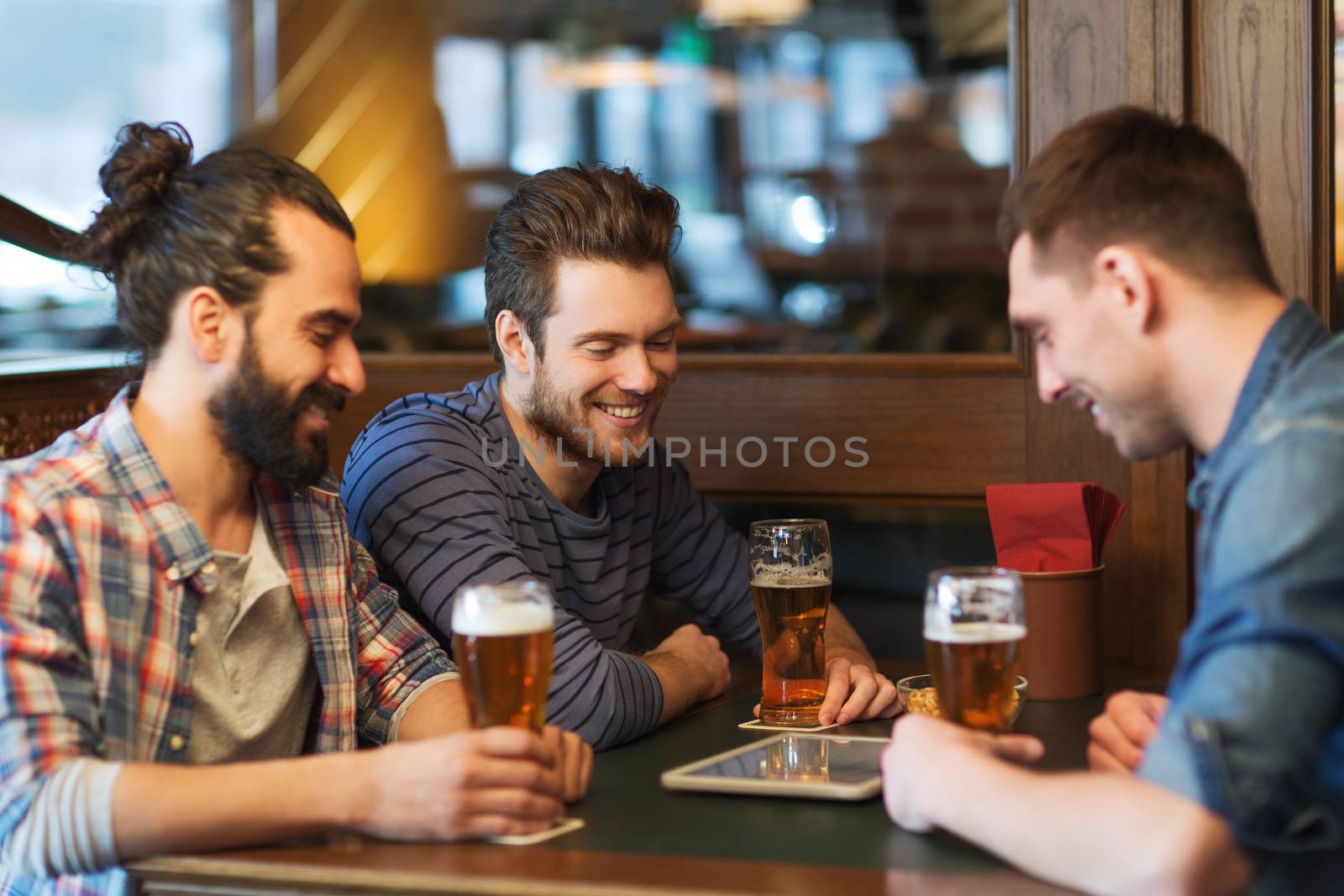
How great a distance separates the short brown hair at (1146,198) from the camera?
121 cm

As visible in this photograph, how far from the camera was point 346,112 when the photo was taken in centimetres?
A: 458

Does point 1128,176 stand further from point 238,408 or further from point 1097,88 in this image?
point 1097,88

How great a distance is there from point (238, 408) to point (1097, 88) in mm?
1391

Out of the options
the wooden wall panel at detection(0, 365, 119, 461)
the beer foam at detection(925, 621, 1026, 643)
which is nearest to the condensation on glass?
the wooden wall panel at detection(0, 365, 119, 461)

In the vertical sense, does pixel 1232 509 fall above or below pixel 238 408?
below

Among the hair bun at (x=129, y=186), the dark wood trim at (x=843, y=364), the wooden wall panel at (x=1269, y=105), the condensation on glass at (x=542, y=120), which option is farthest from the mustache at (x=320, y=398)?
the condensation on glass at (x=542, y=120)

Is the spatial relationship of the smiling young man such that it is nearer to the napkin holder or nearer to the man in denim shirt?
the napkin holder

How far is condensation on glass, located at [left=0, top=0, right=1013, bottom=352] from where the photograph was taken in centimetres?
414

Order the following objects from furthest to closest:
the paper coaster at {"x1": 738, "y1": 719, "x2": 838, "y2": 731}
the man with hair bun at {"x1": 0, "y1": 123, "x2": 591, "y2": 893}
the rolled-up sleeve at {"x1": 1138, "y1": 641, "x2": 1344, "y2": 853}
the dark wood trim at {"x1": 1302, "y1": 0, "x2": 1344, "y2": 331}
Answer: the dark wood trim at {"x1": 1302, "y1": 0, "x2": 1344, "y2": 331}
the paper coaster at {"x1": 738, "y1": 719, "x2": 838, "y2": 731}
the man with hair bun at {"x1": 0, "y1": 123, "x2": 591, "y2": 893}
the rolled-up sleeve at {"x1": 1138, "y1": 641, "x2": 1344, "y2": 853}

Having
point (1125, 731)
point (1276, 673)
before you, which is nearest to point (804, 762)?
point (1125, 731)

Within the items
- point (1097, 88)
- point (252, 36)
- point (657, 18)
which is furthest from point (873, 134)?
point (1097, 88)

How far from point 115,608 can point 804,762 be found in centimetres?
71

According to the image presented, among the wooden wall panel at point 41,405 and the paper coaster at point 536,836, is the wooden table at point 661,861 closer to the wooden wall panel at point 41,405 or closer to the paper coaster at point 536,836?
the paper coaster at point 536,836

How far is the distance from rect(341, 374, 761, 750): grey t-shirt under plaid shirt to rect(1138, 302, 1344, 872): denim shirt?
78cm
